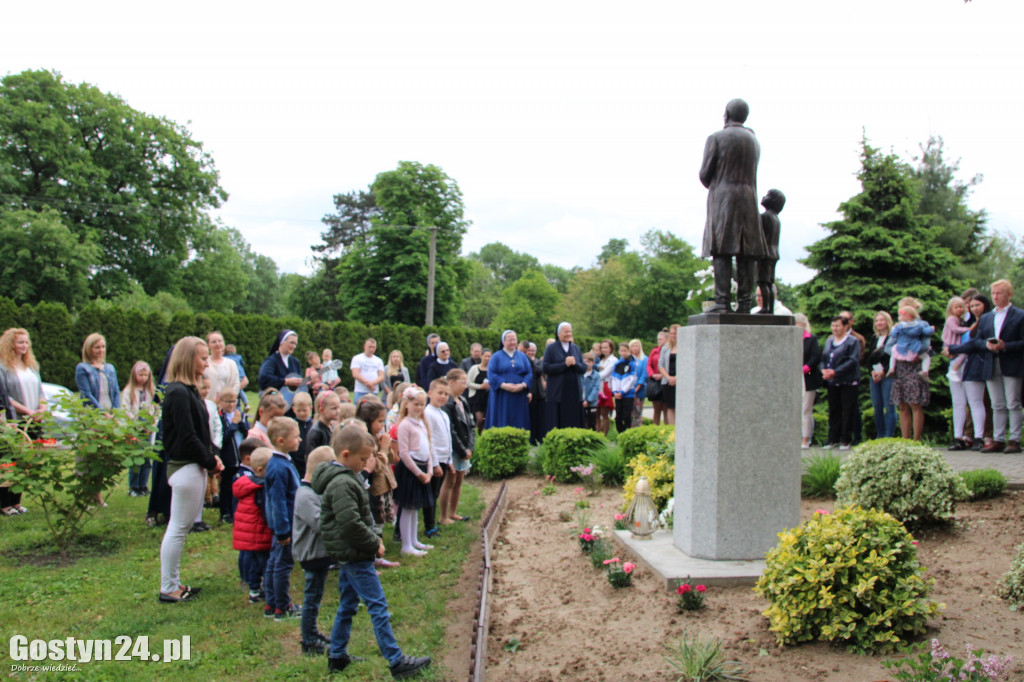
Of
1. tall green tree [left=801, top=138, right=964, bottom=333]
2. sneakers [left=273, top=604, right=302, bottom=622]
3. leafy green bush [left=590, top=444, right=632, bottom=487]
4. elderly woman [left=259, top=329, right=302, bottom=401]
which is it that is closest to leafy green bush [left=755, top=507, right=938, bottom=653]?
sneakers [left=273, top=604, right=302, bottom=622]

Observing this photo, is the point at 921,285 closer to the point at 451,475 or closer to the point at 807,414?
the point at 807,414

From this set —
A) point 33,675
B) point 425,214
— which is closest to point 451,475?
point 33,675

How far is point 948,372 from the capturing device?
898 cm

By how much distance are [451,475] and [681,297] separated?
5001 centimetres

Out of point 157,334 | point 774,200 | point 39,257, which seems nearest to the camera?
point 774,200

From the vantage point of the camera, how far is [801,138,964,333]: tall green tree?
13.8 metres

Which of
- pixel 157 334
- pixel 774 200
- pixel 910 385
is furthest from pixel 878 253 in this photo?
pixel 157 334

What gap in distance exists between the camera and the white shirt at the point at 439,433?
7.29 m

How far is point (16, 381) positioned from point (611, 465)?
22.0 feet

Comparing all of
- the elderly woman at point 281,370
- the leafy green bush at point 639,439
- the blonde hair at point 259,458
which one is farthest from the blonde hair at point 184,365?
the leafy green bush at point 639,439

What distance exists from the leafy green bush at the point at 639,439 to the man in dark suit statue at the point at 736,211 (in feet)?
10.2

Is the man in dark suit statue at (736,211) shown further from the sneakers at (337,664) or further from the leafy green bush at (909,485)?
the sneakers at (337,664)

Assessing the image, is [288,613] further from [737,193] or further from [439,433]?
[737,193]

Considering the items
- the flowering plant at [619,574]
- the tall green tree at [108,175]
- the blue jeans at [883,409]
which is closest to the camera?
the flowering plant at [619,574]
